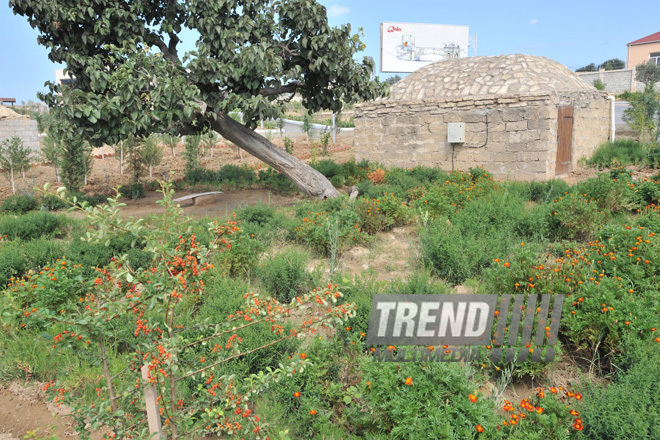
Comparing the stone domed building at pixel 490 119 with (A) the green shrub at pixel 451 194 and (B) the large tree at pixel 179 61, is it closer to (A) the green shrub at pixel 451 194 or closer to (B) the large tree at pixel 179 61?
(A) the green shrub at pixel 451 194

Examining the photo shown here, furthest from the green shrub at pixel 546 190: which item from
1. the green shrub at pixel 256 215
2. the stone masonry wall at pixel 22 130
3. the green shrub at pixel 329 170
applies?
the stone masonry wall at pixel 22 130

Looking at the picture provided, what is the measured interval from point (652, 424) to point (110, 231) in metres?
2.98

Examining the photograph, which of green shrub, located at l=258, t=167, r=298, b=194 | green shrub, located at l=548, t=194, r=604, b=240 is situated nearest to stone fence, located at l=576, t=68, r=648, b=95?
green shrub, located at l=258, t=167, r=298, b=194

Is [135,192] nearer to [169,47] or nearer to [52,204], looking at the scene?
[52,204]

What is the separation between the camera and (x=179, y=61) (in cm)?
738

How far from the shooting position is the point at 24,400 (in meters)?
3.38

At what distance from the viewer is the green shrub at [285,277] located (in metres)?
4.52

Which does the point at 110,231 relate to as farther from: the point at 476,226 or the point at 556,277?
the point at 476,226

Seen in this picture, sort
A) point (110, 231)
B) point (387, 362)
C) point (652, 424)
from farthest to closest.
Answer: point (387, 362) < point (652, 424) < point (110, 231)

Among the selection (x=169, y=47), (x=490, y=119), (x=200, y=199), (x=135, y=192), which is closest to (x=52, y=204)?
(x=135, y=192)

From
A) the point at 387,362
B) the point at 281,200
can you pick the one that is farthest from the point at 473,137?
the point at 387,362

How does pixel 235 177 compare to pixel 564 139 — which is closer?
pixel 564 139

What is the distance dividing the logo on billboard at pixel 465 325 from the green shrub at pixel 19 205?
797cm

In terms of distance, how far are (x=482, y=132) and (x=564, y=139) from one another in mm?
1862
